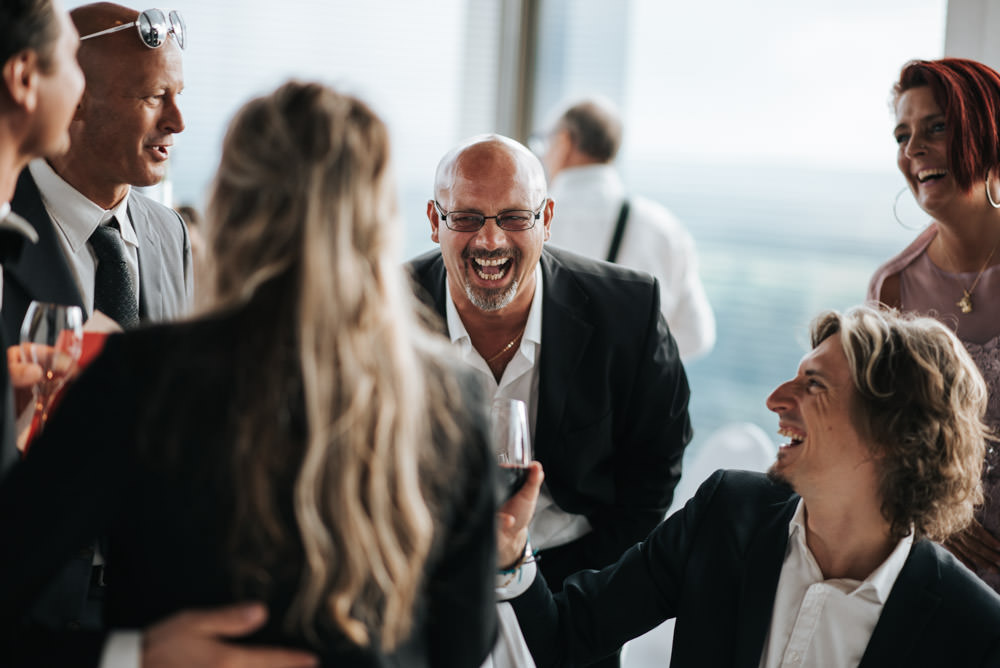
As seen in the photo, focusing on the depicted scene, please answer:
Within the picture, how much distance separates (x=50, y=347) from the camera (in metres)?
1.40

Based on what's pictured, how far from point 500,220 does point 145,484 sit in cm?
140

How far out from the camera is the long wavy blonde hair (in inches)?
37.9

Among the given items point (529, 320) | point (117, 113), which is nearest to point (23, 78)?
point (117, 113)

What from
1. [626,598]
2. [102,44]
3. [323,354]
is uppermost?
[102,44]

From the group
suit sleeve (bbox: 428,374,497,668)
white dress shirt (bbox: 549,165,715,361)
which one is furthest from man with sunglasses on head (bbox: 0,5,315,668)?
white dress shirt (bbox: 549,165,715,361)

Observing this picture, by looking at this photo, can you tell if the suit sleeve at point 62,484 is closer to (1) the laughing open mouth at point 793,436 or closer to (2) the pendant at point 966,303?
(1) the laughing open mouth at point 793,436

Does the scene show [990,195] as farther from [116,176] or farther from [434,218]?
[116,176]

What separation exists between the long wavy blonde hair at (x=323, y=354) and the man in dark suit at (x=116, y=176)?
3.78 ft

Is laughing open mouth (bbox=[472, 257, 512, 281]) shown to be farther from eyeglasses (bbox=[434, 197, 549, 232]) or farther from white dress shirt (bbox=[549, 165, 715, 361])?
white dress shirt (bbox=[549, 165, 715, 361])

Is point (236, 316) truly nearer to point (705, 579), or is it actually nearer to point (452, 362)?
point (452, 362)

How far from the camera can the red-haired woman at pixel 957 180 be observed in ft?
7.62

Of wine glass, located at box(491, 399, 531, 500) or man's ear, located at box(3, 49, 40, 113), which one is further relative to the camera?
wine glass, located at box(491, 399, 531, 500)

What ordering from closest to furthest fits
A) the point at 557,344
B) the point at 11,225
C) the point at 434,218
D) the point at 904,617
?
the point at 11,225
the point at 904,617
the point at 557,344
the point at 434,218

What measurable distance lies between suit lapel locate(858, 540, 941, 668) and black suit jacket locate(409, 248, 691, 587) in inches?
28.2
